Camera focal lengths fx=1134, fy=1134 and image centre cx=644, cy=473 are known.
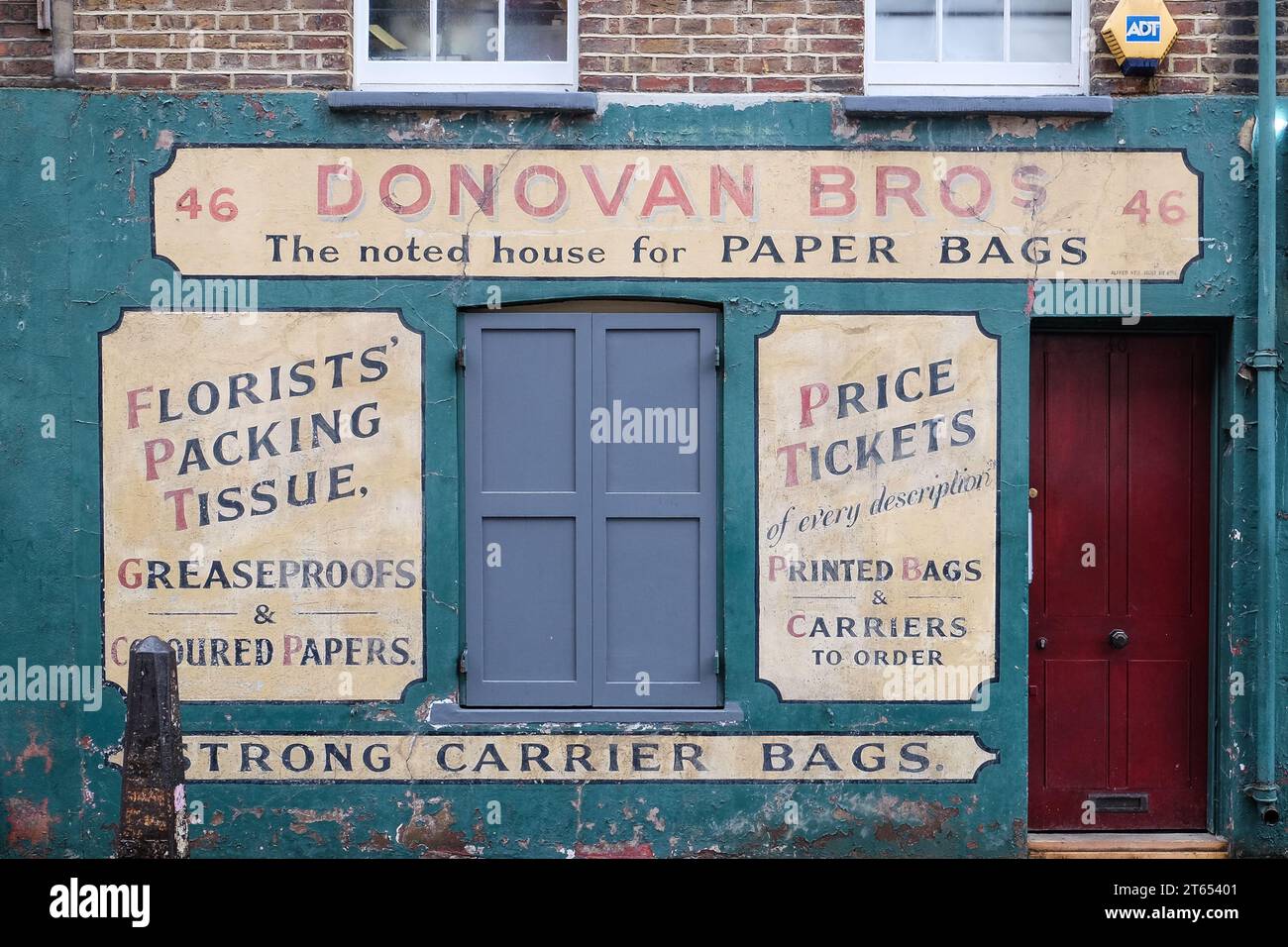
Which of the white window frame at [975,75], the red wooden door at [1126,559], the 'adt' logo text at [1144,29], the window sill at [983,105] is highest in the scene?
the 'adt' logo text at [1144,29]

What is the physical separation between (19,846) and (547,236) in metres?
3.62

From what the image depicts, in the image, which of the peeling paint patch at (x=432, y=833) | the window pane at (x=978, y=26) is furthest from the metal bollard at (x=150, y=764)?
the window pane at (x=978, y=26)

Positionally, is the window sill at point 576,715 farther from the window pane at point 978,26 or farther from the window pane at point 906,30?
the window pane at point 978,26

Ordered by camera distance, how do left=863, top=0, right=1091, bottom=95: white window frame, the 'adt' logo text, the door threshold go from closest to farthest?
the 'adt' logo text
the door threshold
left=863, top=0, right=1091, bottom=95: white window frame

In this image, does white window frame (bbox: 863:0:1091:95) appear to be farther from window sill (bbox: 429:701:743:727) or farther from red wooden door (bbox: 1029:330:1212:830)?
window sill (bbox: 429:701:743:727)

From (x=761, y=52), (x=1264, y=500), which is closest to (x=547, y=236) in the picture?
(x=761, y=52)

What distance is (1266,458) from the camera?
507cm

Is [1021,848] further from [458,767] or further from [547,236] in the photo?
[547,236]

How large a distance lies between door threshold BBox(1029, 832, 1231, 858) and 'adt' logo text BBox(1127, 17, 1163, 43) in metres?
3.60

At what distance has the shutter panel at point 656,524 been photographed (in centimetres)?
518

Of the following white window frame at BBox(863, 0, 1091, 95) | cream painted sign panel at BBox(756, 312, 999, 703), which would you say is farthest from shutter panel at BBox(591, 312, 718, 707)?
white window frame at BBox(863, 0, 1091, 95)

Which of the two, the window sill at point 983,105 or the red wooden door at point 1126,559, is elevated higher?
the window sill at point 983,105

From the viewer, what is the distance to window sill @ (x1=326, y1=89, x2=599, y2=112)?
16.5ft

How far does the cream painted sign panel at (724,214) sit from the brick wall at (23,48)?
900mm
